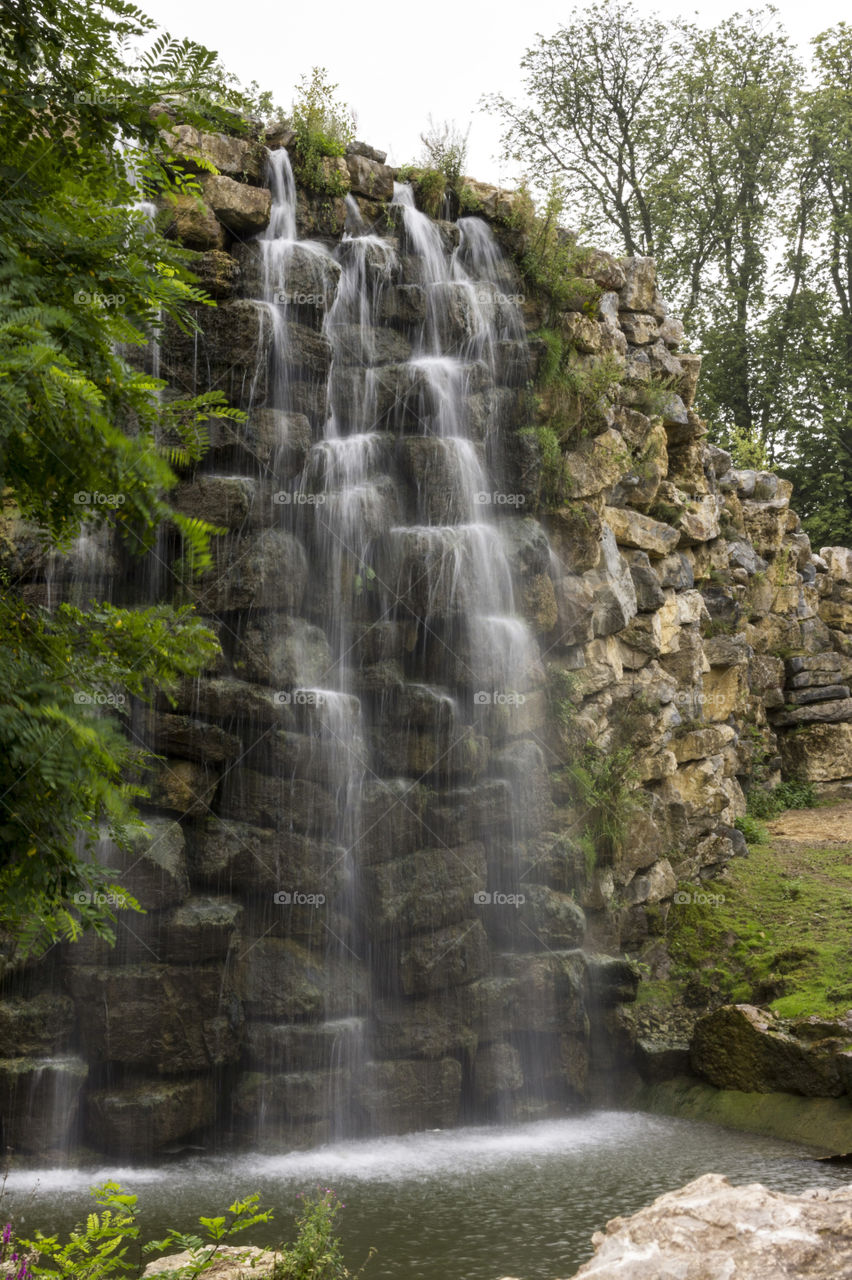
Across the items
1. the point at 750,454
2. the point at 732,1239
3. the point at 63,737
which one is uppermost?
the point at 750,454

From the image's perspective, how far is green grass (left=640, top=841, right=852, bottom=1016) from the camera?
1038 cm

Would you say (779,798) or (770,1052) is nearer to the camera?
(770,1052)

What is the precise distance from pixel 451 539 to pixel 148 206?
488 cm

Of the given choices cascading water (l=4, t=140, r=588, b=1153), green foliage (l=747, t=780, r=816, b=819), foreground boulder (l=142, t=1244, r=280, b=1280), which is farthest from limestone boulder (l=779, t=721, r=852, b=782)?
foreground boulder (l=142, t=1244, r=280, b=1280)

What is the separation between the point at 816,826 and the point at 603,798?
5483 millimetres

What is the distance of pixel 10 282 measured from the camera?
3121mm

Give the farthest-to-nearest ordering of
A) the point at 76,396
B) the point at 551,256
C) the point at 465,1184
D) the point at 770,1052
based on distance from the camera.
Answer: the point at 551,256 < the point at 770,1052 < the point at 465,1184 < the point at 76,396

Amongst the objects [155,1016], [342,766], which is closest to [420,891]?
[342,766]

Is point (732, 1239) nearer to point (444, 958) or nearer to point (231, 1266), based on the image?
point (231, 1266)

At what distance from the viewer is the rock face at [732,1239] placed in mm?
3303

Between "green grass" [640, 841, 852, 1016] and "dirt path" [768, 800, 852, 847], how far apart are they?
1.15 meters

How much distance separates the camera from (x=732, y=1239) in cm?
346

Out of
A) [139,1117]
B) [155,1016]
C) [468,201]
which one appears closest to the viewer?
[139,1117]

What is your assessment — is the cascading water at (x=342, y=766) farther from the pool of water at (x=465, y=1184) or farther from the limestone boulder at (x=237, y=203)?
the pool of water at (x=465, y=1184)
